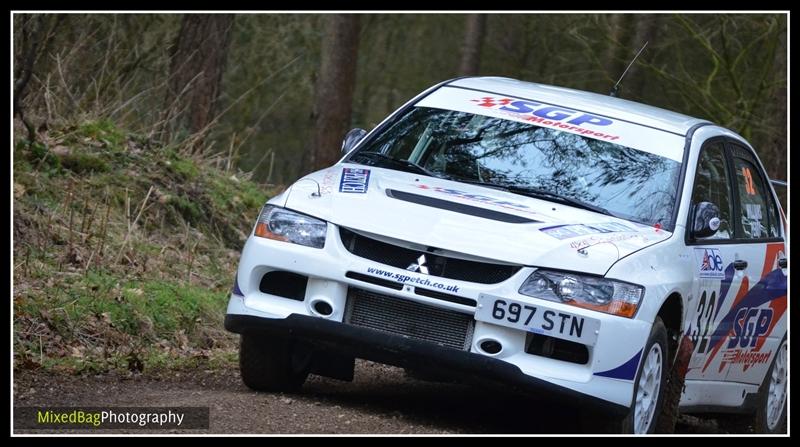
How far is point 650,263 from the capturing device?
610 centimetres

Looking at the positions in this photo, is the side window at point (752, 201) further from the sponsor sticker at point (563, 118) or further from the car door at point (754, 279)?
the sponsor sticker at point (563, 118)

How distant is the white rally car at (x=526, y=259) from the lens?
5891 millimetres

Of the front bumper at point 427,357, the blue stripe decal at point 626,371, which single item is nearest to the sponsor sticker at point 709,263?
the blue stripe decal at point 626,371

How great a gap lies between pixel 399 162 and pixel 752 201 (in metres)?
2.32

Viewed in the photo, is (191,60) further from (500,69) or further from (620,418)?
(500,69)

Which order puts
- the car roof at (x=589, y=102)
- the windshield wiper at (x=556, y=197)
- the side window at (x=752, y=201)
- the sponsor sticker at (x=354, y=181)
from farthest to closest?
1. the side window at (x=752, y=201)
2. the car roof at (x=589, y=102)
3. the windshield wiper at (x=556, y=197)
4. the sponsor sticker at (x=354, y=181)

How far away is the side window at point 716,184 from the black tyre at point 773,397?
1.34 metres

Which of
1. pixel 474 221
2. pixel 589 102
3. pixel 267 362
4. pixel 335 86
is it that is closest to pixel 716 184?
pixel 589 102

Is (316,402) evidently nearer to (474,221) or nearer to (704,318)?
(474,221)

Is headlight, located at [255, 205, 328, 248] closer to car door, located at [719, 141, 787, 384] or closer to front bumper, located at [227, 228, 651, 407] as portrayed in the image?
front bumper, located at [227, 228, 651, 407]

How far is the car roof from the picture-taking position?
744cm
